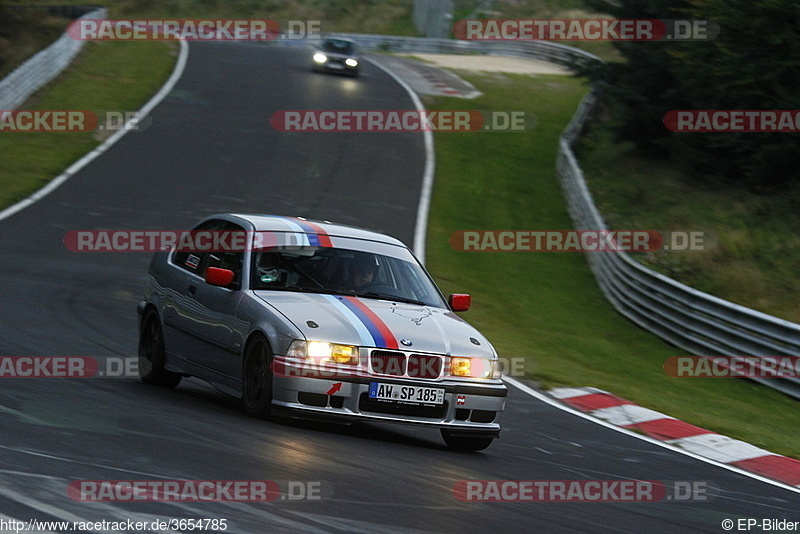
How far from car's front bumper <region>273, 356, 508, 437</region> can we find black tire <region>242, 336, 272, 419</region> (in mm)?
114

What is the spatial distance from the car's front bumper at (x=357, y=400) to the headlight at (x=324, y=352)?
0.09 m

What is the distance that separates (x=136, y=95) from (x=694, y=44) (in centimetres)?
1430

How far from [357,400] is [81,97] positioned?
23646 mm

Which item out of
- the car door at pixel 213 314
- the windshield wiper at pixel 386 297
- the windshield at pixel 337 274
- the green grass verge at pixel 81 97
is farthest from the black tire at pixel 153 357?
the green grass verge at pixel 81 97

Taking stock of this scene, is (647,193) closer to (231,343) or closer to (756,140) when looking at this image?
(756,140)

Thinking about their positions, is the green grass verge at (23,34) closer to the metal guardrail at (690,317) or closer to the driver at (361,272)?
the metal guardrail at (690,317)

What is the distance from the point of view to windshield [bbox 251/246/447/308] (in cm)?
883

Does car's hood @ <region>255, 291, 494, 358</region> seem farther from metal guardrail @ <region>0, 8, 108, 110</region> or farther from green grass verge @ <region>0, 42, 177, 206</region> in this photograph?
metal guardrail @ <region>0, 8, 108, 110</region>

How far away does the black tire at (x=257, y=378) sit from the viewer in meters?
7.99

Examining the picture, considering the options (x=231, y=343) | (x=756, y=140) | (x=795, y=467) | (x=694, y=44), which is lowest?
(x=795, y=467)

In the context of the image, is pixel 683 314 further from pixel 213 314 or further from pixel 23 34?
pixel 23 34

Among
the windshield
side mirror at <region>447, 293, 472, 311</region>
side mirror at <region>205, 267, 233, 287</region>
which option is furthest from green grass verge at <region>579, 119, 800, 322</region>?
side mirror at <region>205, 267, 233, 287</region>

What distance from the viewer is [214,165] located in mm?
25547

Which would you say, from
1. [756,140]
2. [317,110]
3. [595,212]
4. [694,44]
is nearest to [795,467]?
[595,212]
